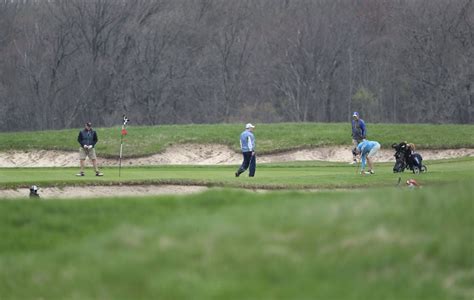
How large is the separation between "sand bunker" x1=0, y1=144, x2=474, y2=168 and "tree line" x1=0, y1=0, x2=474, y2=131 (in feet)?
128

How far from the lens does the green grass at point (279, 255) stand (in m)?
13.3

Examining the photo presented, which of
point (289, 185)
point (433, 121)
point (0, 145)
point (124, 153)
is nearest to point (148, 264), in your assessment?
A: point (289, 185)

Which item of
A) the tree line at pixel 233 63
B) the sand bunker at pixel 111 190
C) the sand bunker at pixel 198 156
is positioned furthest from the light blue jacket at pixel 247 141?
the tree line at pixel 233 63

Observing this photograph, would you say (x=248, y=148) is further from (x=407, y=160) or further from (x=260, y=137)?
(x=260, y=137)

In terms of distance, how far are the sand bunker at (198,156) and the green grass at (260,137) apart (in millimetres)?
541

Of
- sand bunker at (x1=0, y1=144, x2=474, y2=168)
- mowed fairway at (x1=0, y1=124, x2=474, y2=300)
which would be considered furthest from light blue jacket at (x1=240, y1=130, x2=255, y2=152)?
mowed fairway at (x1=0, y1=124, x2=474, y2=300)

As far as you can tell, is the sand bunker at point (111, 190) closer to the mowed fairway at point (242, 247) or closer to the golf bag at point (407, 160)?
the golf bag at point (407, 160)

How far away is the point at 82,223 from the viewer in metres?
18.4

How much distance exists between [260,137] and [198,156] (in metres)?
5.04

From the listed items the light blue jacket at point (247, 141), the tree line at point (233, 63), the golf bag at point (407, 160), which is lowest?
the golf bag at point (407, 160)

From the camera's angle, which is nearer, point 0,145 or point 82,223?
point 82,223

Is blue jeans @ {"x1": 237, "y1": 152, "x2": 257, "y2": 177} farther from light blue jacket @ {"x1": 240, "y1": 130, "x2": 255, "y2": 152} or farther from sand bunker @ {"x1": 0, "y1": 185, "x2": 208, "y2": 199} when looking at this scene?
sand bunker @ {"x1": 0, "y1": 185, "x2": 208, "y2": 199}

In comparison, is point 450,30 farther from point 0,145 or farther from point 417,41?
point 0,145

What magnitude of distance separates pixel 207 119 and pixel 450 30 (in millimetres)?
25897
